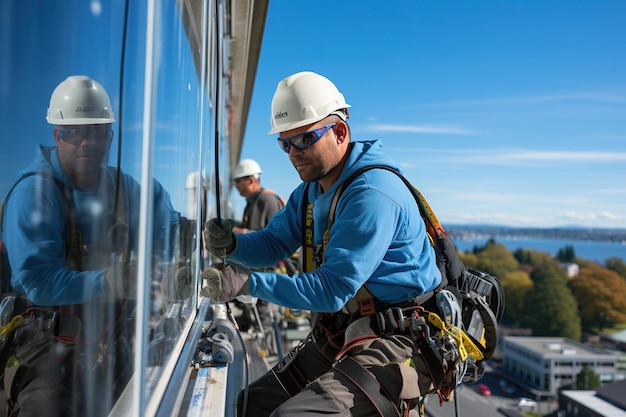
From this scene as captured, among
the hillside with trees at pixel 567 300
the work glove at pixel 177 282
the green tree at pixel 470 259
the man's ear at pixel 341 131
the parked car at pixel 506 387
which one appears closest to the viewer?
the work glove at pixel 177 282

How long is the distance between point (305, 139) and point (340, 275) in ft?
2.13

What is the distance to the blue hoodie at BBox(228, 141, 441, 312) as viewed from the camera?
223cm

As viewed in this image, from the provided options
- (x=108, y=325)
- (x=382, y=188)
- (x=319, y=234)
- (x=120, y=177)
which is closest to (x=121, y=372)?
(x=108, y=325)

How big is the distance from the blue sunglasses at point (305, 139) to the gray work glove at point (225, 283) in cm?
61

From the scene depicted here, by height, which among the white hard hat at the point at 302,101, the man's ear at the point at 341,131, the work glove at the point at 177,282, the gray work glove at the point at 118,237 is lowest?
the work glove at the point at 177,282

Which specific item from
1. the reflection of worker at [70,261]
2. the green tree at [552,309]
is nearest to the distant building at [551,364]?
the green tree at [552,309]

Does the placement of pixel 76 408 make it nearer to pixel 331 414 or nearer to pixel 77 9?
pixel 77 9

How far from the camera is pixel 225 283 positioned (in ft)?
7.39

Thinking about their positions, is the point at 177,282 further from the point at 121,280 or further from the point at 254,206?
the point at 254,206

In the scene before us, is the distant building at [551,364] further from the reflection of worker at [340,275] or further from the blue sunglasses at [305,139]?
the blue sunglasses at [305,139]

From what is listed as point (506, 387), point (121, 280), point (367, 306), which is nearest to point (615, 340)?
point (506, 387)

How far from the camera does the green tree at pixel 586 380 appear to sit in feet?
117

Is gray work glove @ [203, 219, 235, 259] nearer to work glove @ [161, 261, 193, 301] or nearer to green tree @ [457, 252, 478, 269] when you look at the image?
work glove @ [161, 261, 193, 301]

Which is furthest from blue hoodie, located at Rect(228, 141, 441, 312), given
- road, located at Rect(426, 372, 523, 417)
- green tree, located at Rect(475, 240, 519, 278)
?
green tree, located at Rect(475, 240, 519, 278)
